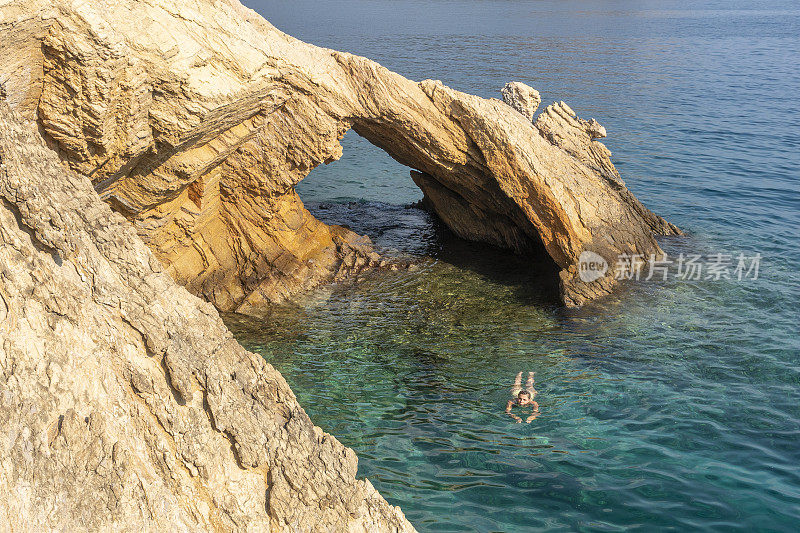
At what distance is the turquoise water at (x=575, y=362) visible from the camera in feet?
34.6

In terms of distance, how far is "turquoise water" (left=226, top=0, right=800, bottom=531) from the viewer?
10.5 metres

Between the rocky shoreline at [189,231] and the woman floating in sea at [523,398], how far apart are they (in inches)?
166

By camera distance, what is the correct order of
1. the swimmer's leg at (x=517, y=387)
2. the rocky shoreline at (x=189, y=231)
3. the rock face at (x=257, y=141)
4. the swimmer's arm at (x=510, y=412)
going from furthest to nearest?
the swimmer's leg at (x=517, y=387) < the swimmer's arm at (x=510, y=412) < the rock face at (x=257, y=141) < the rocky shoreline at (x=189, y=231)

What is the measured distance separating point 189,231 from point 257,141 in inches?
106

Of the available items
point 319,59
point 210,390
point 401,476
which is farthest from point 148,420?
point 319,59

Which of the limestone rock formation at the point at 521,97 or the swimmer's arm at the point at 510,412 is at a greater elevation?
the limestone rock formation at the point at 521,97

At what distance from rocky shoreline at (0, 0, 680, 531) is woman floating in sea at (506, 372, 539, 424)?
421 centimetres

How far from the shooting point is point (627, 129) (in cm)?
3316

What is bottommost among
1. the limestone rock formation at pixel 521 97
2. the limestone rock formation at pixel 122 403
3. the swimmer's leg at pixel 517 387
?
the swimmer's leg at pixel 517 387

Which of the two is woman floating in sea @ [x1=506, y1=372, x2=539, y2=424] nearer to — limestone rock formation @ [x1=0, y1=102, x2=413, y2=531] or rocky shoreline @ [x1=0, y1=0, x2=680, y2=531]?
rocky shoreline @ [x1=0, y1=0, x2=680, y2=531]

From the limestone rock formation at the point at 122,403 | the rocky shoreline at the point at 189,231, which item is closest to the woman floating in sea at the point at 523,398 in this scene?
the rocky shoreline at the point at 189,231

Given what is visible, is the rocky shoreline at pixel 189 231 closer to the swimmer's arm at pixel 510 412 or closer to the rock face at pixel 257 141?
the rock face at pixel 257 141

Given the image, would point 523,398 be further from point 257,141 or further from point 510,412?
point 257,141

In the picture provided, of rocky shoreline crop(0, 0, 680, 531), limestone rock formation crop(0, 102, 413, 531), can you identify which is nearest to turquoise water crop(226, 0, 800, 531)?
rocky shoreline crop(0, 0, 680, 531)
